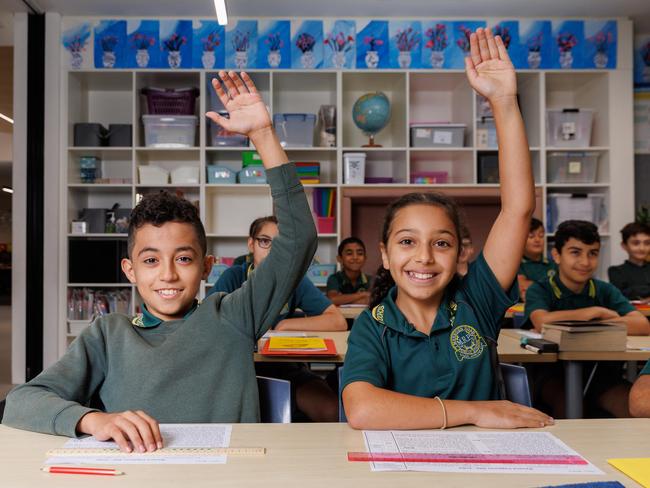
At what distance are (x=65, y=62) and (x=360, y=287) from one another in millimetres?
2935

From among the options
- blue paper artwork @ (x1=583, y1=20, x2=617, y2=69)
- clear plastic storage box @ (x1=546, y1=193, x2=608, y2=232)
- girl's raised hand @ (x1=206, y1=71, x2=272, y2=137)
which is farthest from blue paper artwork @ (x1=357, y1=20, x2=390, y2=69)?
girl's raised hand @ (x1=206, y1=71, x2=272, y2=137)

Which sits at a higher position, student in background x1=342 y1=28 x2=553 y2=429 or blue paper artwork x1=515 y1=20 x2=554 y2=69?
blue paper artwork x1=515 y1=20 x2=554 y2=69

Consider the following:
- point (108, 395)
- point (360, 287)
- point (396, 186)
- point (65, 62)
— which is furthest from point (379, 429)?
point (65, 62)

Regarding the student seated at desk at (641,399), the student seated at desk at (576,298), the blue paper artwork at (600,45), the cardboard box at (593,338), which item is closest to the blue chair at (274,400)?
the student seated at desk at (641,399)

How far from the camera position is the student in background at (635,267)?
4.50 metres

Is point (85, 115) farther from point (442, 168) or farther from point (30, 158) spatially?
point (442, 168)

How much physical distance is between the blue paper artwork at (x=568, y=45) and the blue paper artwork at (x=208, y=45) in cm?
269

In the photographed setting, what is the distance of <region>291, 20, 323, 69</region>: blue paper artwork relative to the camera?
4988 mm

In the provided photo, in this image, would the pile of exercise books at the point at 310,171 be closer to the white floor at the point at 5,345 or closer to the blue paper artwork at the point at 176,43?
the blue paper artwork at the point at 176,43

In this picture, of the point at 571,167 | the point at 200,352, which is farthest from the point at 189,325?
the point at 571,167

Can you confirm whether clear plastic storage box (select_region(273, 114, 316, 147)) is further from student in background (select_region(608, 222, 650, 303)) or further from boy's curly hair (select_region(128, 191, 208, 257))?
boy's curly hair (select_region(128, 191, 208, 257))

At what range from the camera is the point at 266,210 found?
17.3ft

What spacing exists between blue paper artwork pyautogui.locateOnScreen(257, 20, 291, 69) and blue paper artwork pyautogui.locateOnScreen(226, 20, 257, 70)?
49mm

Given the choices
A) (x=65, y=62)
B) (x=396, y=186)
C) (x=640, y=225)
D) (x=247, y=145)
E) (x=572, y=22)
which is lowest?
(x=640, y=225)
